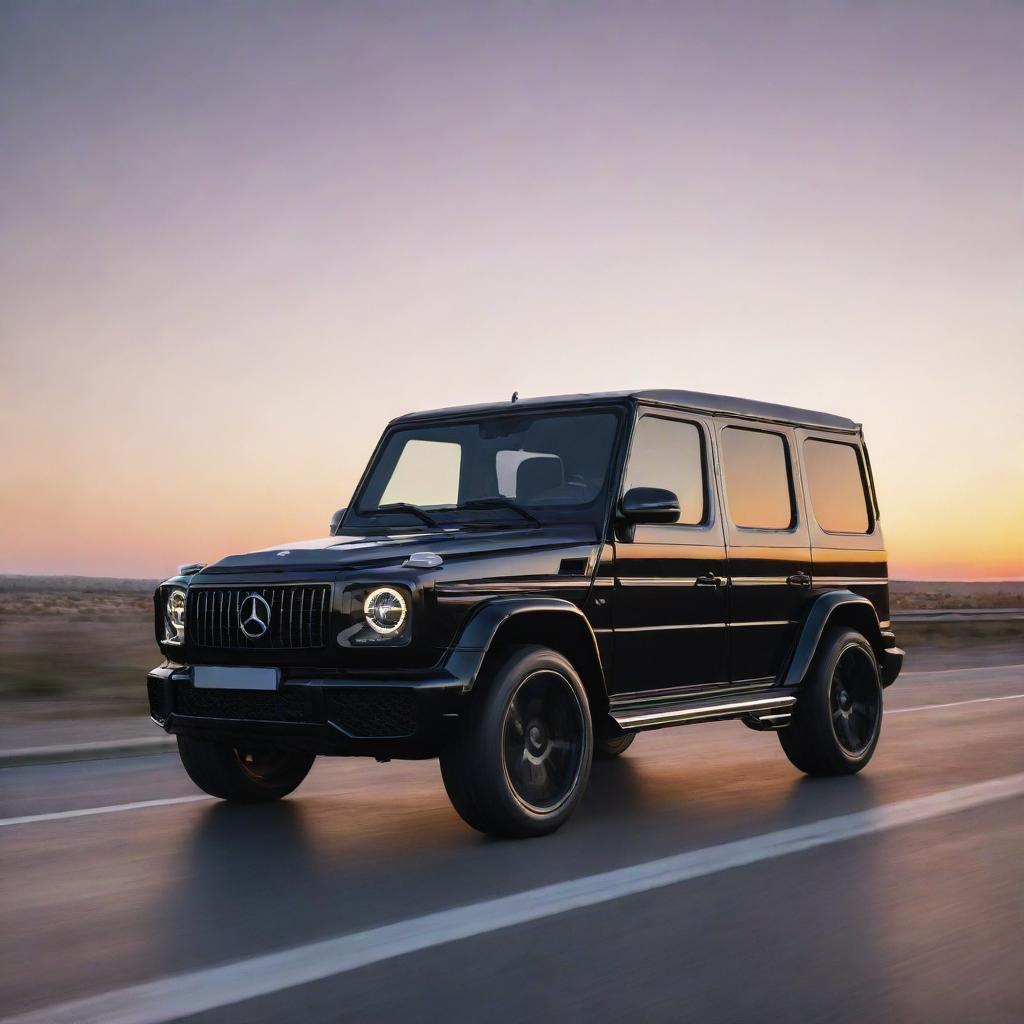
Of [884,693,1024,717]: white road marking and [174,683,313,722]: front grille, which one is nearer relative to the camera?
[174,683,313,722]: front grille

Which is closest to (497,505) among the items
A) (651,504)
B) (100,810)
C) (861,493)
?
(651,504)

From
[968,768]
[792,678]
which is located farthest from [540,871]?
[968,768]

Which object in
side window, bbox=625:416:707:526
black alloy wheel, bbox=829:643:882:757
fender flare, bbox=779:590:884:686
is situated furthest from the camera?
black alloy wheel, bbox=829:643:882:757

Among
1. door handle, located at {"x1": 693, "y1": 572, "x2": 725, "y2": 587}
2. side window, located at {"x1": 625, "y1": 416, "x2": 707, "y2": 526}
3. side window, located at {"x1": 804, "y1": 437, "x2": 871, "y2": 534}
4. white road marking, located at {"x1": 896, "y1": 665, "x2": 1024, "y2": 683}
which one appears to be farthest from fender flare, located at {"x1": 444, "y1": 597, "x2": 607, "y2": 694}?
white road marking, located at {"x1": 896, "y1": 665, "x2": 1024, "y2": 683}

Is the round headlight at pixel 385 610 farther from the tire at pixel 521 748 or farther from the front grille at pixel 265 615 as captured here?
the tire at pixel 521 748

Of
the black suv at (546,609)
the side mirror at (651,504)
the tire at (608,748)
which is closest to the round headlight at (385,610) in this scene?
the black suv at (546,609)

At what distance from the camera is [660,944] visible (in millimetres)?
4516

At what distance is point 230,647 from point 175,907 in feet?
5.12

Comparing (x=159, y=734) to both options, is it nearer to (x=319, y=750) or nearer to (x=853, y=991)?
(x=319, y=750)

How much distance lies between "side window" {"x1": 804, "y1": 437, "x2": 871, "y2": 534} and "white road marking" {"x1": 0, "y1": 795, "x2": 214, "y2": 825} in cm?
398

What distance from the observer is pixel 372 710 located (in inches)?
237

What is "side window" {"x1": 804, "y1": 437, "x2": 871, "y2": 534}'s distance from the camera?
8820mm

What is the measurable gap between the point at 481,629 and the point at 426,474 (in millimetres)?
1950

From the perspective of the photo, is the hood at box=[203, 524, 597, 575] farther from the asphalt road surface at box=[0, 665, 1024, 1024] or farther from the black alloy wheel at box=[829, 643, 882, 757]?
the black alloy wheel at box=[829, 643, 882, 757]
